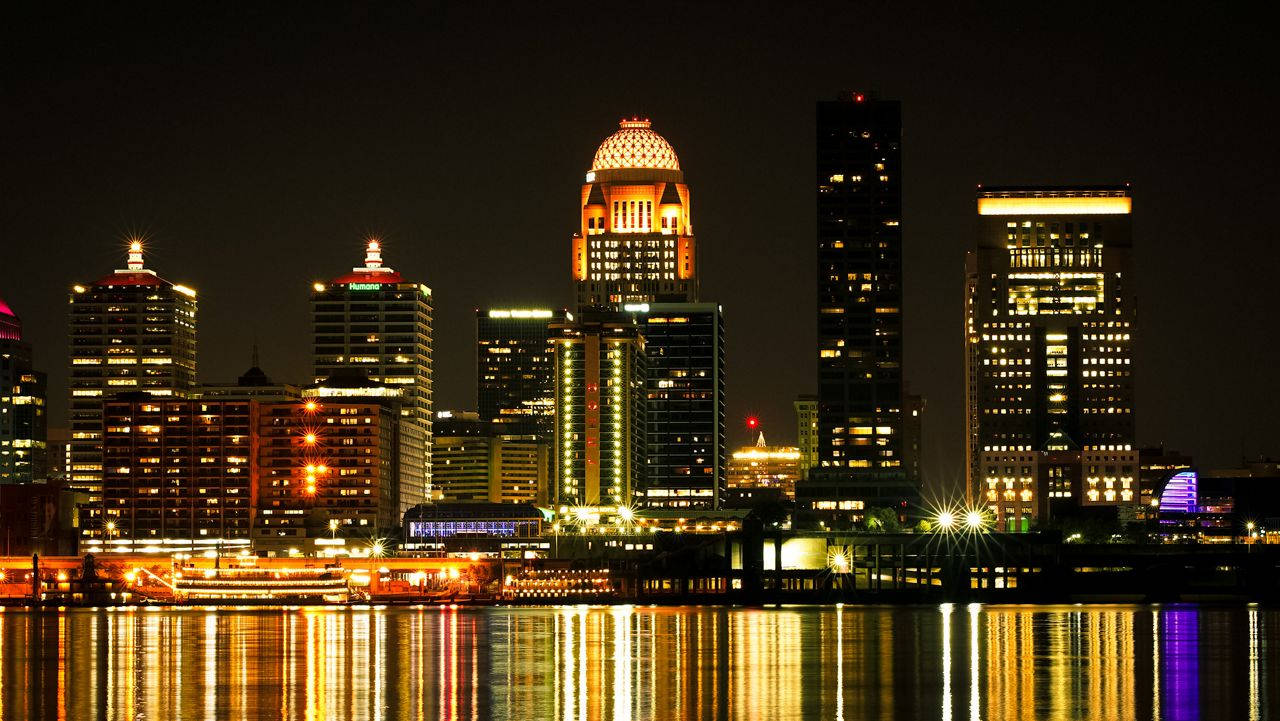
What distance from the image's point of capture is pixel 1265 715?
10000 centimetres

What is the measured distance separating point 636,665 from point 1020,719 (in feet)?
114

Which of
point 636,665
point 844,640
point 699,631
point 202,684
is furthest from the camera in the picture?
point 699,631

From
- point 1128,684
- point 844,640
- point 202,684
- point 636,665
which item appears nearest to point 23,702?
point 202,684

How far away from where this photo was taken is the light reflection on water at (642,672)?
102m

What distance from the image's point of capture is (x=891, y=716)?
99.2 meters

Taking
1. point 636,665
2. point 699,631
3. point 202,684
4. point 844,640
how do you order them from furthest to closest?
point 699,631
point 844,640
point 636,665
point 202,684

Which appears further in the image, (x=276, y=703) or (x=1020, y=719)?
(x=276, y=703)

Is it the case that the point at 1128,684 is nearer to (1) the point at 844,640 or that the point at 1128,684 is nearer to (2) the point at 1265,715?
(2) the point at 1265,715

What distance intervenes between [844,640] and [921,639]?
5627 millimetres

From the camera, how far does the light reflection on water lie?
102062 mm

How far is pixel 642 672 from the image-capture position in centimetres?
12194

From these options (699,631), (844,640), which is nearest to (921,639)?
(844,640)

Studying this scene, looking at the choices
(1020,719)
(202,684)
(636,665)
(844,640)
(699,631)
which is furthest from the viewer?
(699,631)

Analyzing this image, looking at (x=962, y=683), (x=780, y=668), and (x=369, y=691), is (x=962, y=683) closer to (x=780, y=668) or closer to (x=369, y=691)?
(x=780, y=668)
